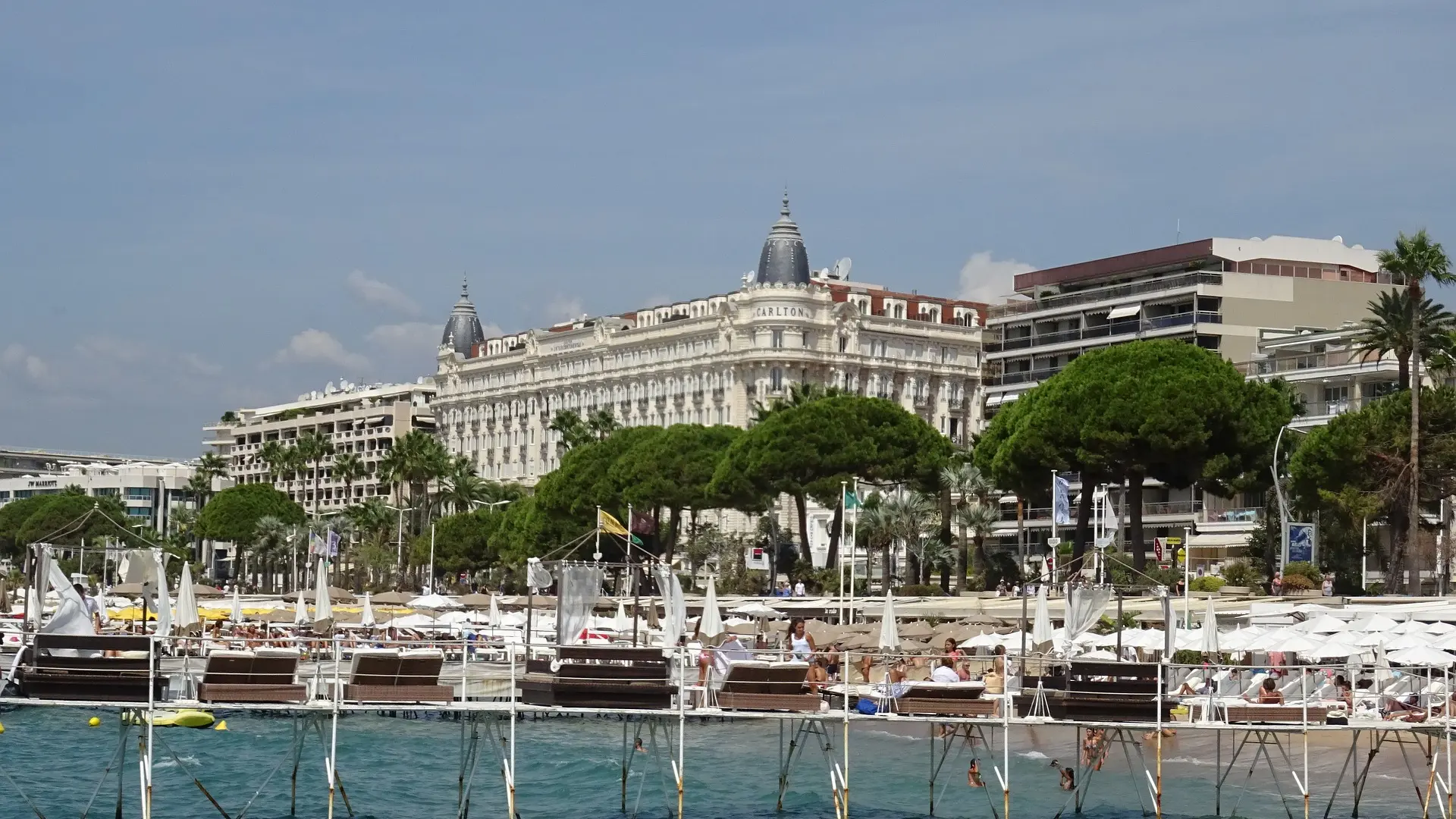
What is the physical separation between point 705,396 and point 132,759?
333 feet

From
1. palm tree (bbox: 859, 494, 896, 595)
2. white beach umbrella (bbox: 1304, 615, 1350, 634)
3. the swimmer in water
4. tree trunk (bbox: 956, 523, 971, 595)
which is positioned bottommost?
the swimmer in water

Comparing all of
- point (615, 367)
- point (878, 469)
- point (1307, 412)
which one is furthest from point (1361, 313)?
point (615, 367)

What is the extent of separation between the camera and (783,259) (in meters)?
146

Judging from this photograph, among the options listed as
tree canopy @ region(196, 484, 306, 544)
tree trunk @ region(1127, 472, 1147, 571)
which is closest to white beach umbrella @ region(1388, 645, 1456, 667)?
tree trunk @ region(1127, 472, 1147, 571)

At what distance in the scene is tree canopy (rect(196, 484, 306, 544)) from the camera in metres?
156

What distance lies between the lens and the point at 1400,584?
240ft

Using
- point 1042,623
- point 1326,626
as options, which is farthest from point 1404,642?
point 1042,623

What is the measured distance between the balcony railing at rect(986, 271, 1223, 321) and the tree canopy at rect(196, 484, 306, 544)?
5956 centimetres

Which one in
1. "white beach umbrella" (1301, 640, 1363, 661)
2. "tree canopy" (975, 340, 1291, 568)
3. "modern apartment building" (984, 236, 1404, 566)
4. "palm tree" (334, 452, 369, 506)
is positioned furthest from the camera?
"palm tree" (334, 452, 369, 506)

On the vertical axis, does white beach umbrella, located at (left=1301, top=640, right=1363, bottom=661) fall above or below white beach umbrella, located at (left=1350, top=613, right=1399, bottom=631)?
below

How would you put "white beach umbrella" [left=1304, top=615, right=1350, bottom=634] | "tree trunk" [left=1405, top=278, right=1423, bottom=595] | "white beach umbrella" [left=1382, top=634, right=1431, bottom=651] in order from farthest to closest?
1. "tree trunk" [left=1405, top=278, right=1423, bottom=595]
2. "white beach umbrella" [left=1304, top=615, right=1350, bottom=634]
3. "white beach umbrella" [left=1382, top=634, right=1431, bottom=651]

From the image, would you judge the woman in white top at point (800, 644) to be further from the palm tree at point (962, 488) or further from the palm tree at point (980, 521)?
the palm tree at point (980, 521)

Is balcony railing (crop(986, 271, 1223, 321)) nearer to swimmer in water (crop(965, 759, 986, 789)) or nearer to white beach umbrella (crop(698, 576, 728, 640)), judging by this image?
white beach umbrella (crop(698, 576, 728, 640))

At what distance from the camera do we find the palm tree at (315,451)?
17412 centimetres
